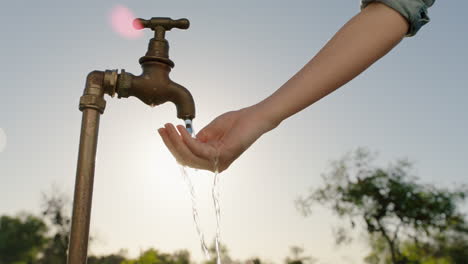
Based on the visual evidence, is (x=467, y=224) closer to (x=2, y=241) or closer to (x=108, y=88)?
(x=108, y=88)

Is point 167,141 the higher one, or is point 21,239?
point 21,239

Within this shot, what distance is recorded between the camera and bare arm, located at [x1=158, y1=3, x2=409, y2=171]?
3.98 feet

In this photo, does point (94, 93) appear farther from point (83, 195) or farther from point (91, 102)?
point (83, 195)

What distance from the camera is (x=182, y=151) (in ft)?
4.35

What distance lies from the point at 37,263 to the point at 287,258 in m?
29.4

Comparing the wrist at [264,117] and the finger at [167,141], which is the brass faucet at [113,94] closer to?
the finger at [167,141]

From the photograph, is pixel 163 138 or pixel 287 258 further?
pixel 287 258

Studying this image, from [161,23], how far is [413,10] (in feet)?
3.30

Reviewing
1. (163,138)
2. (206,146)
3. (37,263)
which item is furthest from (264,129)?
(37,263)

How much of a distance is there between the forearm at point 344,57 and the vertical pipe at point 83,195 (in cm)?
66

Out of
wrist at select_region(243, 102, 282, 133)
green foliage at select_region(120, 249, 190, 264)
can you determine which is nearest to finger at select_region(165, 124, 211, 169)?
wrist at select_region(243, 102, 282, 133)

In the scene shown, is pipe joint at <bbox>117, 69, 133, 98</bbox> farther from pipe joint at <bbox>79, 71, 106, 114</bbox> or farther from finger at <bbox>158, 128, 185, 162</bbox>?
finger at <bbox>158, 128, 185, 162</bbox>

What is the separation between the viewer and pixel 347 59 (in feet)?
4.03

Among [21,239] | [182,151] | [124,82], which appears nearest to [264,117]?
[182,151]
